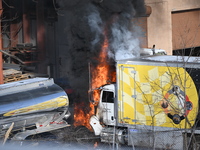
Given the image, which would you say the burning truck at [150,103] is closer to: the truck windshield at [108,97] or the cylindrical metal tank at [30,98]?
the truck windshield at [108,97]

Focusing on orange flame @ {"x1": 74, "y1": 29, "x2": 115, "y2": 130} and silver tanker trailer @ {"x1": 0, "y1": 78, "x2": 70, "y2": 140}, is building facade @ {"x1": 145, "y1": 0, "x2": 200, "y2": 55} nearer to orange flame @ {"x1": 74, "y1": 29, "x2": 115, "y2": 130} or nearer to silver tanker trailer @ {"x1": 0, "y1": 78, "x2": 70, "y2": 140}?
orange flame @ {"x1": 74, "y1": 29, "x2": 115, "y2": 130}

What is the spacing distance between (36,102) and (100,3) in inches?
302

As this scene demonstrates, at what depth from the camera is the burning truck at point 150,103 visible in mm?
11117

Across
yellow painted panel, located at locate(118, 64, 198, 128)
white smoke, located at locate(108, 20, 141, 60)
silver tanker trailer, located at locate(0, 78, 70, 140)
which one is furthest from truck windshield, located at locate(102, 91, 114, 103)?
white smoke, located at locate(108, 20, 141, 60)

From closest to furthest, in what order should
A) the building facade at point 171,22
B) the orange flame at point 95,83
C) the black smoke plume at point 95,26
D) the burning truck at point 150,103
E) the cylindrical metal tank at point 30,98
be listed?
the burning truck at point 150,103 → the cylindrical metal tank at point 30,98 → the orange flame at point 95,83 → the black smoke plume at point 95,26 → the building facade at point 171,22

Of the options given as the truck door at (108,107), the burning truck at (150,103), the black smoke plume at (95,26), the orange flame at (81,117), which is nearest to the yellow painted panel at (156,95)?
the burning truck at (150,103)

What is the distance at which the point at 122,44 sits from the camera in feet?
54.4

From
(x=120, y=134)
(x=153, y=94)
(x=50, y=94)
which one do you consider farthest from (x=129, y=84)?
(x=50, y=94)

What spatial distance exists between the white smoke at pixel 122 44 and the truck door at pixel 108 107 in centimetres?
228

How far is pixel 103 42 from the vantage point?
17375 millimetres

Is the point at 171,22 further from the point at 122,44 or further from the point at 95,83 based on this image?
the point at 95,83

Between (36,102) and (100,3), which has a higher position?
(100,3)

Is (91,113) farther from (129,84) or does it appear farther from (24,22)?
(24,22)

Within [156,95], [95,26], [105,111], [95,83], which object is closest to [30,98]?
[105,111]
